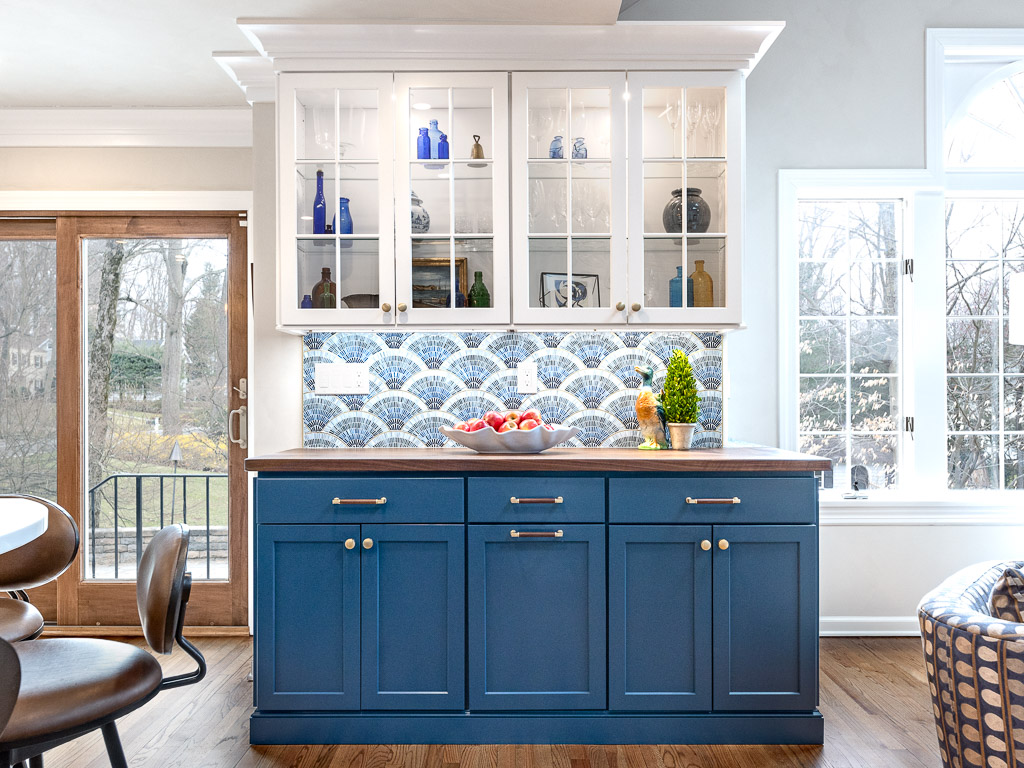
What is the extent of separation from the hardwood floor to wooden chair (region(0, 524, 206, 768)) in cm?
86

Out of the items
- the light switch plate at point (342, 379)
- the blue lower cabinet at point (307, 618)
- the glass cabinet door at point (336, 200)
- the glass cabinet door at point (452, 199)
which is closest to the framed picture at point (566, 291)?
the glass cabinet door at point (452, 199)

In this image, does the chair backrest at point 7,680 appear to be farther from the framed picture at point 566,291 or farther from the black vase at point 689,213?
the black vase at point 689,213

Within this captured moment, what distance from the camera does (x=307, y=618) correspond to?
2463 mm

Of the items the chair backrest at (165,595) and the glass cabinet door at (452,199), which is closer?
the chair backrest at (165,595)

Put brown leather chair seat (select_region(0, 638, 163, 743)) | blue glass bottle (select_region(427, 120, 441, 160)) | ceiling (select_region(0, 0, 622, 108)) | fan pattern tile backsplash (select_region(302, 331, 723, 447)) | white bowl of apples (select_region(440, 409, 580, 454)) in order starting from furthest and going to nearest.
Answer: fan pattern tile backsplash (select_region(302, 331, 723, 447))
blue glass bottle (select_region(427, 120, 441, 160))
ceiling (select_region(0, 0, 622, 108))
white bowl of apples (select_region(440, 409, 580, 454))
brown leather chair seat (select_region(0, 638, 163, 743))

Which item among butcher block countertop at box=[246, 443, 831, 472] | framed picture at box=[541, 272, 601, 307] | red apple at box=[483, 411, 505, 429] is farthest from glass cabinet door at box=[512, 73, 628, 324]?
butcher block countertop at box=[246, 443, 831, 472]

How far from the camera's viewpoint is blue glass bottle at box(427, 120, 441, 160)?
9.30 feet

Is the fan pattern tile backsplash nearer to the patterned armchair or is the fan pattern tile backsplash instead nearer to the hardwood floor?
the hardwood floor

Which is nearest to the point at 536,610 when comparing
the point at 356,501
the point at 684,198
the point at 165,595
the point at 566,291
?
the point at 356,501

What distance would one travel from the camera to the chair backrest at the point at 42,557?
199cm

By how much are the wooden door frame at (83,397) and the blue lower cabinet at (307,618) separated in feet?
4.35

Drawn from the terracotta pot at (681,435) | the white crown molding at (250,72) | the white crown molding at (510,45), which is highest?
the white crown molding at (250,72)

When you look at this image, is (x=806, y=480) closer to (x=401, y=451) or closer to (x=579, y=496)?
(x=579, y=496)

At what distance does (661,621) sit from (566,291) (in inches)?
50.1
